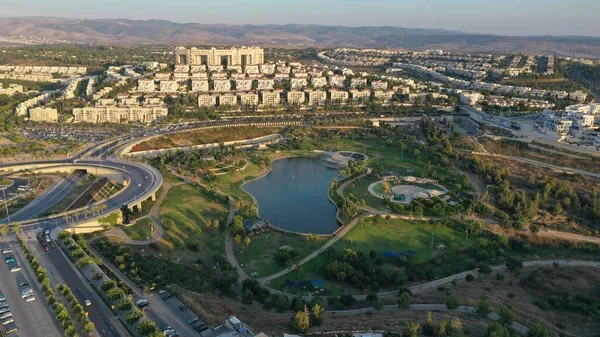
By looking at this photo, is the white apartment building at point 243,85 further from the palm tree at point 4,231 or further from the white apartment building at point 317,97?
the palm tree at point 4,231

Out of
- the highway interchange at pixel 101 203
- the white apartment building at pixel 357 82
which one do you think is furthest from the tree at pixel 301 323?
the white apartment building at pixel 357 82

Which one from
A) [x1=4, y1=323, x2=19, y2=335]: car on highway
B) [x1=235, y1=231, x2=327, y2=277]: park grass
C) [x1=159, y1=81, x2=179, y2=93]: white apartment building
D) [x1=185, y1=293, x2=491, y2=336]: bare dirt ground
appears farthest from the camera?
[x1=159, y1=81, x2=179, y2=93]: white apartment building

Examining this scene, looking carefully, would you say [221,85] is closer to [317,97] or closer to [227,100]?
[227,100]

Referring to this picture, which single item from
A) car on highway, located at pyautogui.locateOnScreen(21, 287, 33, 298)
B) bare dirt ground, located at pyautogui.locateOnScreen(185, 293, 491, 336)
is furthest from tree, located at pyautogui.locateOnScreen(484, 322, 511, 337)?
car on highway, located at pyautogui.locateOnScreen(21, 287, 33, 298)

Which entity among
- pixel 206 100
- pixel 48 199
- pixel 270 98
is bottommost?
pixel 48 199

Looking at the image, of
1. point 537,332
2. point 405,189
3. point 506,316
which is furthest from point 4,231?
point 405,189

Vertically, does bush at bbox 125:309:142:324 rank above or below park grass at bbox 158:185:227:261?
above

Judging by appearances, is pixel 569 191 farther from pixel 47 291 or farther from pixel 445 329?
pixel 47 291

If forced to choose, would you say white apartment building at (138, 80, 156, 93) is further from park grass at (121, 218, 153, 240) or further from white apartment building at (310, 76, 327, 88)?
park grass at (121, 218, 153, 240)
